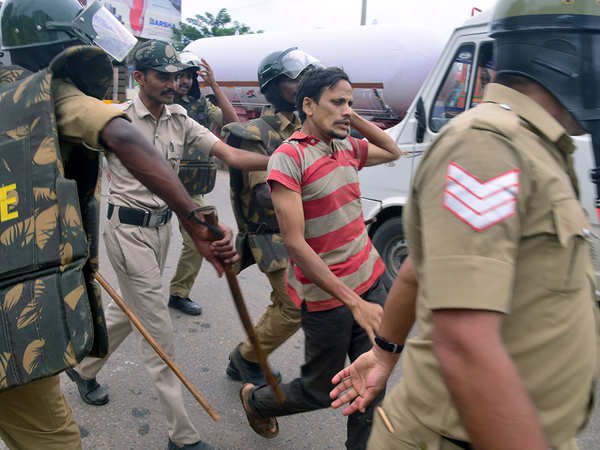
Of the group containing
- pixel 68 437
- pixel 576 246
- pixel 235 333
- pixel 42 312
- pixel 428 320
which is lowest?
pixel 235 333

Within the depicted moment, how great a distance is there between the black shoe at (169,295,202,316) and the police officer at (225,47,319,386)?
3.22 feet

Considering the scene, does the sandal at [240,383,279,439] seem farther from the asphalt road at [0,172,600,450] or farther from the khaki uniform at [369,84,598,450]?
the khaki uniform at [369,84,598,450]

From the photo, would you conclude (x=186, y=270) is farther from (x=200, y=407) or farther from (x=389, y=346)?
(x=389, y=346)

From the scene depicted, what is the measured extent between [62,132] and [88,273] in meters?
0.43

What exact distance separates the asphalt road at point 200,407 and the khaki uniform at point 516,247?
1.73 m

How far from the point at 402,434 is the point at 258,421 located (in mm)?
1517

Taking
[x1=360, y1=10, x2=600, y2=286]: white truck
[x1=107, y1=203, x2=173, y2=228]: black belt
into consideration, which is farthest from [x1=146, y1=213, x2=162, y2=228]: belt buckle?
[x1=360, y1=10, x2=600, y2=286]: white truck

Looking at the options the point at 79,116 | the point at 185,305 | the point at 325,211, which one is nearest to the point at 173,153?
the point at 325,211

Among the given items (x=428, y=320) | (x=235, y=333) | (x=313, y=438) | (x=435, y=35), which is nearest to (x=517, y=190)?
(x=428, y=320)

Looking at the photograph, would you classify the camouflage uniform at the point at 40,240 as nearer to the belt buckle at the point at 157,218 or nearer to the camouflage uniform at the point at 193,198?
the belt buckle at the point at 157,218

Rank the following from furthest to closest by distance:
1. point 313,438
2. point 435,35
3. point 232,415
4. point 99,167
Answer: point 435,35
point 232,415
point 313,438
point 99,167

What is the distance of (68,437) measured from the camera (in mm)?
1784

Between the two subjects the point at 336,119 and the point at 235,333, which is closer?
the point at 336,119

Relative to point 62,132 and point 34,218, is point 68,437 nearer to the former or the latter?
point 34,218
